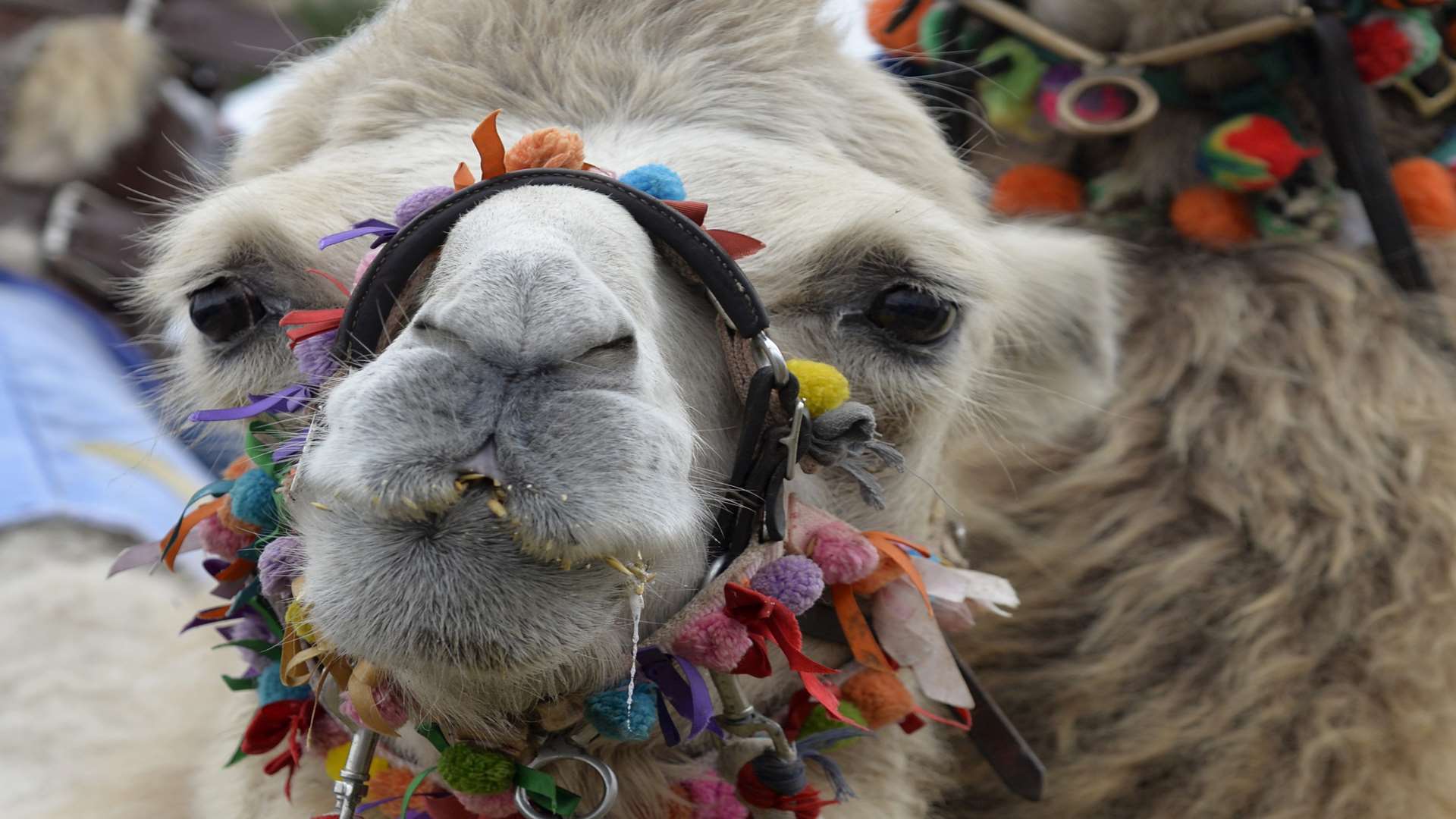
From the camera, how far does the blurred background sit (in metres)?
3.83

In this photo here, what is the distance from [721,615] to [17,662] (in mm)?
2239

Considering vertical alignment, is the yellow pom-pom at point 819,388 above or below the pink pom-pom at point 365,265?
below

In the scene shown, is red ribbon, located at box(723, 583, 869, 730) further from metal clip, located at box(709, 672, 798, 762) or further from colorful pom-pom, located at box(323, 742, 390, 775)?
colorful pom-pom, located at box(323, 742, 390, 775)

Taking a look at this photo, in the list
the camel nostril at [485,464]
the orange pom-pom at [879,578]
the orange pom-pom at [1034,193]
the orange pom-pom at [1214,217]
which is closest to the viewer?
the camel nostril at [485,464]

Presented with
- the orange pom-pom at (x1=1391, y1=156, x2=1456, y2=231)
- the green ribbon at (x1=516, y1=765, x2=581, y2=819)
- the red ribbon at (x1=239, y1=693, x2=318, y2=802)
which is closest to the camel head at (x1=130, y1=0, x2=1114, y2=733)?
the green ribbon at (x1=516, y1=765, x2=581, y2=819)

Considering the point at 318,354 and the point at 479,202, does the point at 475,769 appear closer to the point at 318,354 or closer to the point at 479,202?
the point at 318,354

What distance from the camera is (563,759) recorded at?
1.54 metres

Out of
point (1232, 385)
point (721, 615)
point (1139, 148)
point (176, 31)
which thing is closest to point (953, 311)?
point (721, 615)

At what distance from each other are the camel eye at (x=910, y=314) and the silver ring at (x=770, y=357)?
267mm

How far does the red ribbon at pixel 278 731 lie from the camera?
67.4 inches

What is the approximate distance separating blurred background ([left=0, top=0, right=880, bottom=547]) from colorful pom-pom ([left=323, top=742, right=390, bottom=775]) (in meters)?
2.01

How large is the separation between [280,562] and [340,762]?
1.13 feet

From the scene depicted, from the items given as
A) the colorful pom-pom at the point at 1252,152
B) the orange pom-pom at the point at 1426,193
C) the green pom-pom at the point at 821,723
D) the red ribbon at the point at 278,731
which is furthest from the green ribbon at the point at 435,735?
the orange pom-pom at the point at 1426,193

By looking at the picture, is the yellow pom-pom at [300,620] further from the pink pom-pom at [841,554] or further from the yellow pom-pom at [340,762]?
the pink pom-pom at [841,554]
